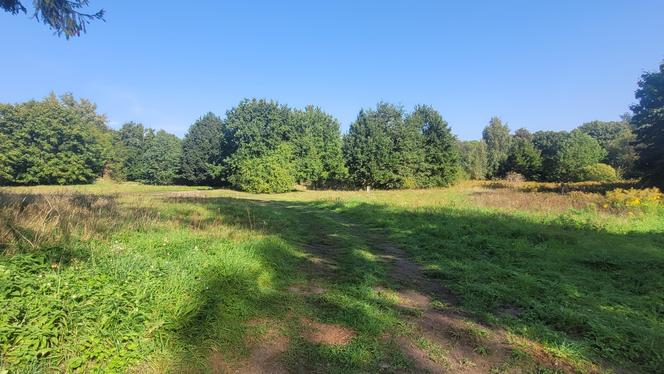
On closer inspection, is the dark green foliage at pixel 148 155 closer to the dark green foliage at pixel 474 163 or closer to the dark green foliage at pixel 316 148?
the dark green foliage at pixel 316 148

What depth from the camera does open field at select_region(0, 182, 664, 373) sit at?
10.6 feet

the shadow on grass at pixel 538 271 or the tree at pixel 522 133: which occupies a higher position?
the tree at pixel 522 133

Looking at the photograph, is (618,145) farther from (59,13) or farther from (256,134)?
(59,13)

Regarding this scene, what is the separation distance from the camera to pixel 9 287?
126 inches

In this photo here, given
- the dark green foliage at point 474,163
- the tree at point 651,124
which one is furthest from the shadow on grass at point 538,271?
the dark green foliage at point 474,163

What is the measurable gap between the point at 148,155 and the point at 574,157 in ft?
222

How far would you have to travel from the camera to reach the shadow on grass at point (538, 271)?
13.4 ft

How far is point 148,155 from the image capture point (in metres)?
58.9

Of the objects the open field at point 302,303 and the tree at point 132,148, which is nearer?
the open field at point 302,303

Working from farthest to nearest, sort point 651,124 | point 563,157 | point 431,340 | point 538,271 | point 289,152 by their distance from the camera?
point 563,157
point 289,152
point 651,124
point 538,271
point 431,340

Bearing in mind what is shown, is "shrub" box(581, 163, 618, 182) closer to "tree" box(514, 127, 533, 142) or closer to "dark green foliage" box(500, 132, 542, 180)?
"dark green foliage" box(500, 132, 542, 180)

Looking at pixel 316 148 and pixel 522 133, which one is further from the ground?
pixel 522 133

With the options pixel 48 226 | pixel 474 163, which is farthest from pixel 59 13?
pixel 474 163

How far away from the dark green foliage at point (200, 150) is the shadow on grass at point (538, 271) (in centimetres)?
4252
